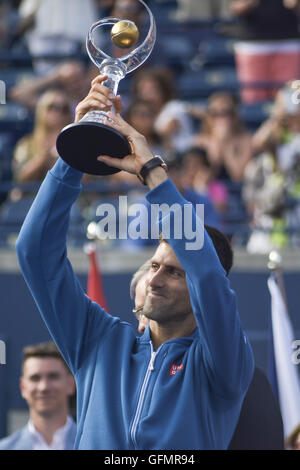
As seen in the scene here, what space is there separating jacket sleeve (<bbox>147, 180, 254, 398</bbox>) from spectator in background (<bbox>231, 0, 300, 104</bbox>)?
15.9 feet

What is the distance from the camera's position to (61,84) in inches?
271

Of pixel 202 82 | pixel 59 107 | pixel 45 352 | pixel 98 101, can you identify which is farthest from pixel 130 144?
pixel 202 82

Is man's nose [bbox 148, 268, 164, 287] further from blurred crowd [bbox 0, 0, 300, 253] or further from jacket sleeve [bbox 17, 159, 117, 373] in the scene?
blurred crowd [bbox 0, 0, 300, 253]

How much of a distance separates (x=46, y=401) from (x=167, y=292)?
200cm

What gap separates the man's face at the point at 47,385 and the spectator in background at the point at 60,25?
357 centimetres

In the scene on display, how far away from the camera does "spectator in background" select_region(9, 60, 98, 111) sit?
680 cm

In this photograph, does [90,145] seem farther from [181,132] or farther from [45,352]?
[181,132]

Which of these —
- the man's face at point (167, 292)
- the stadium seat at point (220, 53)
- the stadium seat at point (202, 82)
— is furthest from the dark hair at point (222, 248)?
the stadium seat at point (220, 53)

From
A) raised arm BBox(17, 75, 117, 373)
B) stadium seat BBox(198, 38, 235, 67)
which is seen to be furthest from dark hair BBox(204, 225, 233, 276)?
stadium seat BBox(198, 38, 235, 67)

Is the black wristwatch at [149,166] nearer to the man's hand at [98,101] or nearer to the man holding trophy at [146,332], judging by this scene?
the man holding trophy at [146,332]

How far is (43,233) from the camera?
2713mm

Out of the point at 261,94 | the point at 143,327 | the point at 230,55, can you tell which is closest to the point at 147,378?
the point at 143,327
